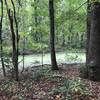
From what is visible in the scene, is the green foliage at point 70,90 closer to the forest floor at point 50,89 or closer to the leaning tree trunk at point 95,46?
the forest floor at point 50,89

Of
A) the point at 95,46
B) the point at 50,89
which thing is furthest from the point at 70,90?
the point at 95,46

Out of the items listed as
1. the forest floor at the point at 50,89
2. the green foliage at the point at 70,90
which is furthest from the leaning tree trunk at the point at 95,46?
the green foliage at the point at 70,90

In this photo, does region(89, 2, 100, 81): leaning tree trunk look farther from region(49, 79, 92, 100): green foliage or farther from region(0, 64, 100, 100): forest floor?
region(49, 79, 92, 100): green foliage

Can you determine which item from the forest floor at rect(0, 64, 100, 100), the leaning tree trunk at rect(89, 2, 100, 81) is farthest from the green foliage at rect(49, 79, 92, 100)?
the leaning tree trunk at rect(89, 2, 100, 81)

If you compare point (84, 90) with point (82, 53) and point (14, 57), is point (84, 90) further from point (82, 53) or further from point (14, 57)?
point (82, 53)

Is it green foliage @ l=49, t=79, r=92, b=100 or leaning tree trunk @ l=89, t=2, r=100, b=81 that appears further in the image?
leaning tree trunk @ l=89, t=2, r=100, b=81

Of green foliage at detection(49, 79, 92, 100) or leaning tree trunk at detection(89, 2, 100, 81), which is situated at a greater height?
leaning tree trunk at detection(89, 2, 100, 81)

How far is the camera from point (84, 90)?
7.20 metres

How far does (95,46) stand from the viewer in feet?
29.2

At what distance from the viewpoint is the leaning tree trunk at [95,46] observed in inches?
346

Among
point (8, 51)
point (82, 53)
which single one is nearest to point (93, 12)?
point (8, 51)

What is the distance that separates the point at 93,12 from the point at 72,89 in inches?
128

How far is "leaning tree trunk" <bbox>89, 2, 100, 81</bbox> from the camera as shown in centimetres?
879

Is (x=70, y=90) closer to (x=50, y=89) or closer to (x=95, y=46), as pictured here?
(x=50, y=89)
